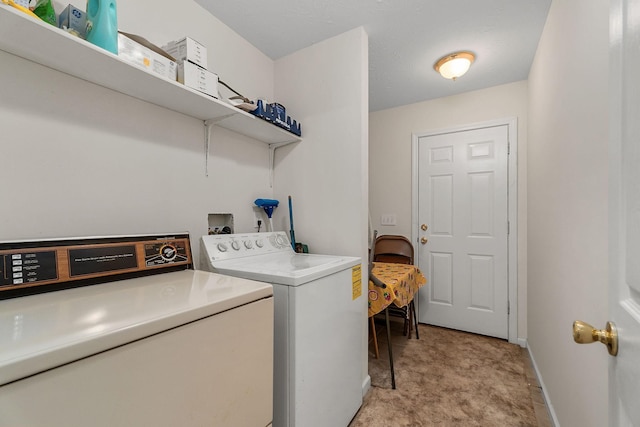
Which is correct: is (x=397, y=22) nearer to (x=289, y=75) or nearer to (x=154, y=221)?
(x=289, y=75)

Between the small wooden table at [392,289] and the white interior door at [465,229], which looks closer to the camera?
the small wooden table at [392,289]

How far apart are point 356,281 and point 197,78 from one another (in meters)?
1.39

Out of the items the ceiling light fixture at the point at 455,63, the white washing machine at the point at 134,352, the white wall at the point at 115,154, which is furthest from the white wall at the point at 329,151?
the white washing machine at the point at 134,352

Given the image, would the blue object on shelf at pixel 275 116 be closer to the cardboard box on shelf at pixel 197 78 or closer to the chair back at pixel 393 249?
the cardboard box on shelf at pixel 197 78

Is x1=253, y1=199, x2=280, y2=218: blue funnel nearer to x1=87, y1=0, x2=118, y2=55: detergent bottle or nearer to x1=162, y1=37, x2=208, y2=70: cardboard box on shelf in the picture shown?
x1=162, y1=37, x2=208, y2=70: cardboard box on shelf

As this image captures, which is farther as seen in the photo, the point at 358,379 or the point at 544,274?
the point at 544,274

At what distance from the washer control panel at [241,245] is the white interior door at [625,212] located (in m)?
1.44

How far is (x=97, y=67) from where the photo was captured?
1037 mm

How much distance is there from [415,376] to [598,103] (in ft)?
6.35

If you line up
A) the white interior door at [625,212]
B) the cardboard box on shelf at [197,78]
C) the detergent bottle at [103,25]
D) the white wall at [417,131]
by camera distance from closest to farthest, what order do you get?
the white interior door at [625,212] < the detergent bottle at [103,25] < the cardboard box on shelf at [197,78] < the white wall at [417,131]

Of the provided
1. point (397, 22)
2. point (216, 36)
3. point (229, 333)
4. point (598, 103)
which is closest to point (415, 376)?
point (229, 333)

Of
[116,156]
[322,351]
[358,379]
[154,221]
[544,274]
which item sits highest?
[116,156]

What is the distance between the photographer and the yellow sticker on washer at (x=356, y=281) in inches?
61.6

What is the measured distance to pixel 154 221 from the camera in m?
1.36
